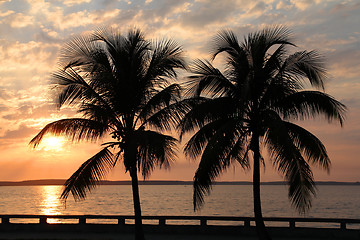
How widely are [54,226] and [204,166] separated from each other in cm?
1034

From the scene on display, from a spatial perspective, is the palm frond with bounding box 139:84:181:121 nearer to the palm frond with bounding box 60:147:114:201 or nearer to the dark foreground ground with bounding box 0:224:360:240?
the palm frond with bounding box 60:147:114:201

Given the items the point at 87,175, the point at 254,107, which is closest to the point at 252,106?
the point at 254,107

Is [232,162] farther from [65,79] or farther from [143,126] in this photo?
[65,79]

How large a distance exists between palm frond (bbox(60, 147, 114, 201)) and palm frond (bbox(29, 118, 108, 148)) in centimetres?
85

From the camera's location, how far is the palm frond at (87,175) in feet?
55.1

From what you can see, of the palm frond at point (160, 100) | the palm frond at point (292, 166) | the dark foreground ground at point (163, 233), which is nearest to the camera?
the palm frond at point (292, 166)

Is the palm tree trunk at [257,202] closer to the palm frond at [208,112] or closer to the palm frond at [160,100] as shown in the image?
the palm frond at [208,112]

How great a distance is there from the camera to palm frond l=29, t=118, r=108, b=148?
17047mm

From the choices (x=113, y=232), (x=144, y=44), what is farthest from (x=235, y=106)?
(x=113, y=232)

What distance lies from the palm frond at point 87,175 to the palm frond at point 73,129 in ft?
2.77

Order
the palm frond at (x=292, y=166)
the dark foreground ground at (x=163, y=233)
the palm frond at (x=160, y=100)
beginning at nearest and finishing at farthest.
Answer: the palm frond at (x=292, y=166)
the palm frond at (x=160, y=100)
the dark foreground ground at (x=163, y=233)

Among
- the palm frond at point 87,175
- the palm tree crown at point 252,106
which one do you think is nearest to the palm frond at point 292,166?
the palm tree crown at point 252,106

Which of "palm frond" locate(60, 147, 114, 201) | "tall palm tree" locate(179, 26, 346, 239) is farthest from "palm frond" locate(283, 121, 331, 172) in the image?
"palm frond" locate(60, 147, 114, 201)

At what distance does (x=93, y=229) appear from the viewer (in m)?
21.1
